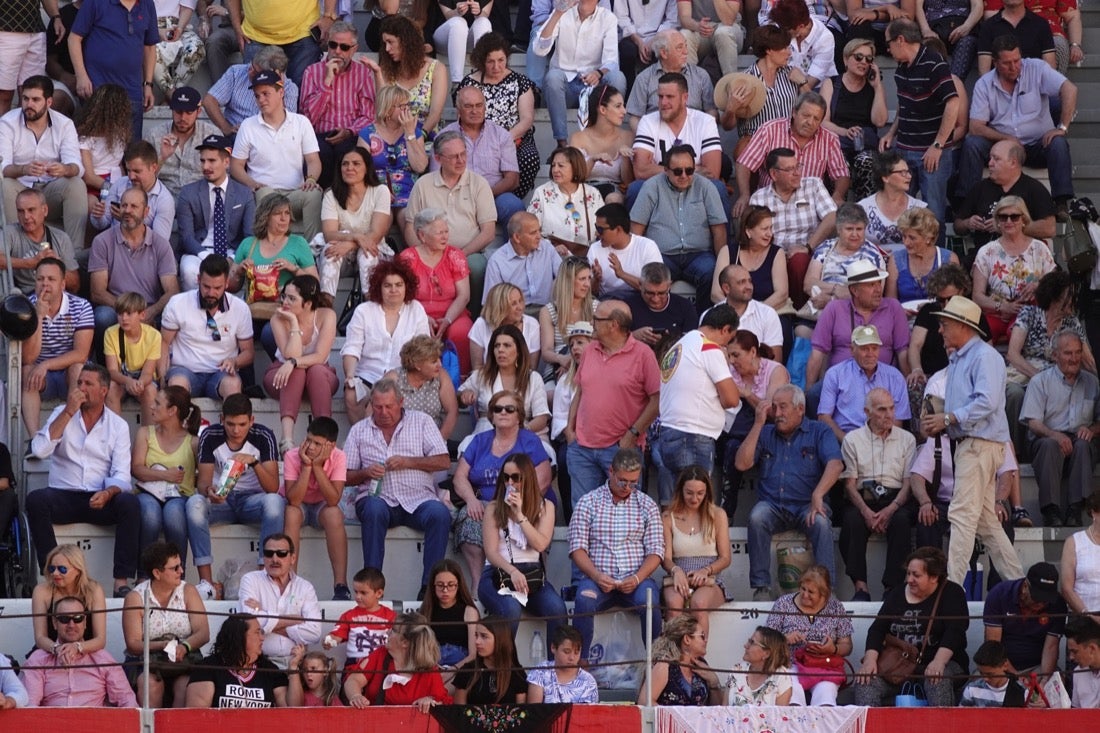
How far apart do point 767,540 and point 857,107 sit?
13.8ft

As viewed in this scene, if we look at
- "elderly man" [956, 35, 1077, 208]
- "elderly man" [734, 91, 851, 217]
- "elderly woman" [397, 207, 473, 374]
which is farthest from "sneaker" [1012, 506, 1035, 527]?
"elderly woman" [397, 207, 473, 374]

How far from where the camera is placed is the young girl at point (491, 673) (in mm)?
10258

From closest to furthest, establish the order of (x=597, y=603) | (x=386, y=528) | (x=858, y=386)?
(x=597, y=603) → (x=386, y=528) → (x=858, y=386)

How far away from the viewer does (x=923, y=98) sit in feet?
47.2

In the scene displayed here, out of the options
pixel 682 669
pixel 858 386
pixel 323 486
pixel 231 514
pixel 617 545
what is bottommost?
pixel 682 669

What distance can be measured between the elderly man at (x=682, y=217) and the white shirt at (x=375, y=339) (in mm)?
1779

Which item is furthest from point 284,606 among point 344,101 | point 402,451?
point 344,101

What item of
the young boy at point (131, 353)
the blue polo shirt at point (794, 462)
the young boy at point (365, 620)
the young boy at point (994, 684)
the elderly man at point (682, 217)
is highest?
the elderly man at point (682, 217)

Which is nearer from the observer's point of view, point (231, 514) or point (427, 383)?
point (231, 514)

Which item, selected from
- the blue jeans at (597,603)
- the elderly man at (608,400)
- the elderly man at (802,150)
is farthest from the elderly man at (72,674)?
the elderly man at (802,150)

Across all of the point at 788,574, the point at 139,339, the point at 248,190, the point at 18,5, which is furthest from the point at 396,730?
the point at 18,5

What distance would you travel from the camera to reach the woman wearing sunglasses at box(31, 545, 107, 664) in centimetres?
1054

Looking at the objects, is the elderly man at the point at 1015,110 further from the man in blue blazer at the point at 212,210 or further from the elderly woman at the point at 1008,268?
the man in blue blazer at the point at 212,210

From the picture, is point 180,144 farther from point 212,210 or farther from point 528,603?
point 528,603
